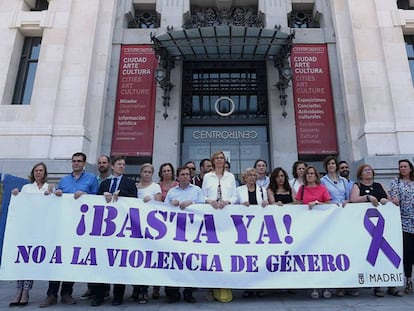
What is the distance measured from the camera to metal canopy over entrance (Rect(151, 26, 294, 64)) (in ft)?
38.4

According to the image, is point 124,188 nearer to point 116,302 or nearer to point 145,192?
point 145,192

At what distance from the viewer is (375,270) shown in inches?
190

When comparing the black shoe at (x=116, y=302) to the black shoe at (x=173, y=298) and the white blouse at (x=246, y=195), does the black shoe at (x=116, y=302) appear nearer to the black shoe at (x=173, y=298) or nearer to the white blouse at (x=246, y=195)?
the black shoe at (x=173, y=298)

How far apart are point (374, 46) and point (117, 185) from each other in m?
11.8

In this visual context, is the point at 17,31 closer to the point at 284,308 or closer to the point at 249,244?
the point at 249,244

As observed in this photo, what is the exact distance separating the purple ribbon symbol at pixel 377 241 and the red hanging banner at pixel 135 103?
8.92m

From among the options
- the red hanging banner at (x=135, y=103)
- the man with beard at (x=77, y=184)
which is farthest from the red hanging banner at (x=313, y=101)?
the man with beard at (x=77, y=184)

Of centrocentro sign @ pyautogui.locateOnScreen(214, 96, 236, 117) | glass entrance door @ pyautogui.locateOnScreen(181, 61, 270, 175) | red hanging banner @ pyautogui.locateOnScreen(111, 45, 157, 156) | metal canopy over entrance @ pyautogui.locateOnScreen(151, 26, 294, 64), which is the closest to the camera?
metal canopy over entrance @ pyautogui.locateOnScreen(151, 26, 294, 64)

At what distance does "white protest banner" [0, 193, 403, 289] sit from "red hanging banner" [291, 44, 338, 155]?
7.59 meters

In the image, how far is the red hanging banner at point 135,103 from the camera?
1257 centimetres

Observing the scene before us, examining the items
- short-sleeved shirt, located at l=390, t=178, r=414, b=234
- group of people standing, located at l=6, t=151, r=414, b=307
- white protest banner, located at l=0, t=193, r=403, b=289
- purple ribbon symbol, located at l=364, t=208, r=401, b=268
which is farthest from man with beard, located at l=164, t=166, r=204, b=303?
short-sleeved shirt, located at l=390, t=178, r=414, b=234

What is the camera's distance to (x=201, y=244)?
4.84 metres

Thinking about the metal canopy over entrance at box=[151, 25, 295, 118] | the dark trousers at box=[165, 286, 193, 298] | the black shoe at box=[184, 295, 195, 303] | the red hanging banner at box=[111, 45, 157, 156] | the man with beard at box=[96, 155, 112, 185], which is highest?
the metal canopy over entrance at box=[151, 25, 295, 118]

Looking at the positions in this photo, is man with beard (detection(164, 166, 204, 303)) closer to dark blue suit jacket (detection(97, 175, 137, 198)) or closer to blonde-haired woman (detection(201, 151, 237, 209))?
blonde-haired woman (detection(201, 151, 237, 209))
